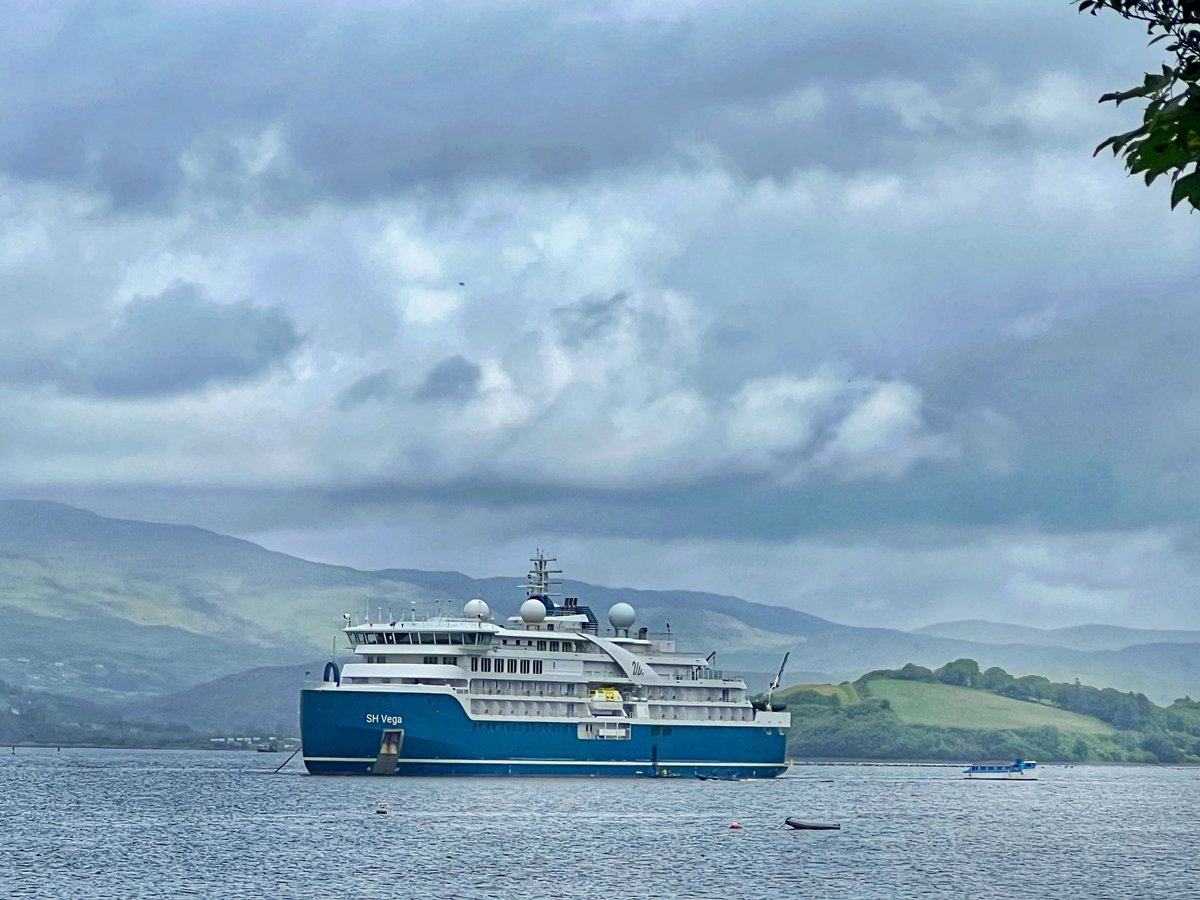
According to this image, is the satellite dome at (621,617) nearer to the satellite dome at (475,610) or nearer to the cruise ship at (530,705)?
the cruise ship at (530,705)

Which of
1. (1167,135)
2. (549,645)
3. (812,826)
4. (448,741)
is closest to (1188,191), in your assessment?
(1167,135)

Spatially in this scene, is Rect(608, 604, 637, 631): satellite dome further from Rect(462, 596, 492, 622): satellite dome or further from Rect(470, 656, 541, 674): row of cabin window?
Rect(470, 656, 541, 674): row of cabin window

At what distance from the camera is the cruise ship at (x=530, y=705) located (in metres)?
112

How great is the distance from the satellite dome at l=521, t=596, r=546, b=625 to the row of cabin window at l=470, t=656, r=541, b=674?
6677 millimetres

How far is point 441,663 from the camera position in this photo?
114 meters

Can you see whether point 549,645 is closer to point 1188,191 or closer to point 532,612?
point 532,612

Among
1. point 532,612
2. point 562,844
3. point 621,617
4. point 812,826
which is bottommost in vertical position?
point 562,844

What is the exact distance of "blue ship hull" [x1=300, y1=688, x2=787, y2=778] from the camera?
110875 millimetres

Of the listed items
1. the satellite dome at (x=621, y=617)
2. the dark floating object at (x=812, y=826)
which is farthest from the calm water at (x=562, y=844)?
the satellite dome at (x=621, y=617)

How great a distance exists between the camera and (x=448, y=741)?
112000mm

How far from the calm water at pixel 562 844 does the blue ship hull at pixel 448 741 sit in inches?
61.3

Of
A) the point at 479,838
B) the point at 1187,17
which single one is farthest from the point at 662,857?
the point at 1187,17

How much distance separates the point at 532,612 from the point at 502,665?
33.2 feet

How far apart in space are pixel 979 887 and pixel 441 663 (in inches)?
2036
